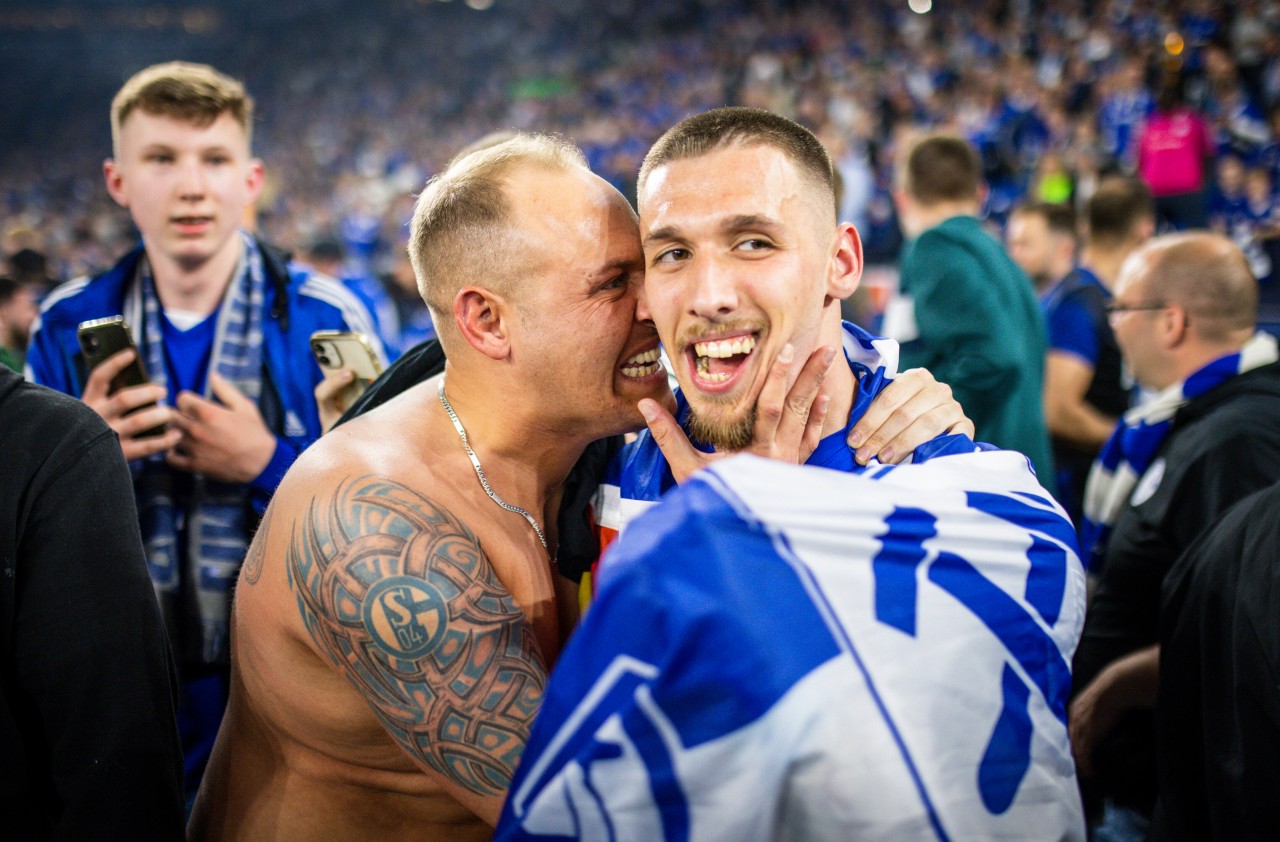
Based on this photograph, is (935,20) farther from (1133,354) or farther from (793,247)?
(793,247)

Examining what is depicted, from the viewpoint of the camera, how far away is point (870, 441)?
1.81 m

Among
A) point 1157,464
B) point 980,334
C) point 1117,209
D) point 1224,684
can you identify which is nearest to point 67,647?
point 1224,684

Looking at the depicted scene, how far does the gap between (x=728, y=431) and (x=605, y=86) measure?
20.4 metres

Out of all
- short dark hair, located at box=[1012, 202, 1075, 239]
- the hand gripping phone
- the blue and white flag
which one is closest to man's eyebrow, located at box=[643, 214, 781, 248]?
the blue and white flag

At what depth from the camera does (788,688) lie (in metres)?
1.12

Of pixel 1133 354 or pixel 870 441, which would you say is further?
pixel 1133 354

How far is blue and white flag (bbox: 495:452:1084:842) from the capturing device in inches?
43.8

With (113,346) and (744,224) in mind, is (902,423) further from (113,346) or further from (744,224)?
(113,346)

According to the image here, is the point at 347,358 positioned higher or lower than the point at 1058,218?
lower

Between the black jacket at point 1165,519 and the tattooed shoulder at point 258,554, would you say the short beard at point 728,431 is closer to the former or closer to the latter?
the tattooed shoulder at point 258,554

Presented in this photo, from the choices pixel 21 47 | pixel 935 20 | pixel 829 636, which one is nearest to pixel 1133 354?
pixel 829 636

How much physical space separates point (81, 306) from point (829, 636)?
2506mm

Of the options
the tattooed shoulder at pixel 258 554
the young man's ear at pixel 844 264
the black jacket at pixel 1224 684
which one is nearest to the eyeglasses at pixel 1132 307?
the black jacket at pixel 1224 684

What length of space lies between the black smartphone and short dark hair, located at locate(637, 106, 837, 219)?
1.49 metres
